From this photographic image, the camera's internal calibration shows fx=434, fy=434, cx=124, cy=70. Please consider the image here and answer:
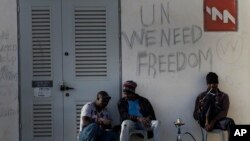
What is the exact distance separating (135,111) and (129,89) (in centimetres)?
38

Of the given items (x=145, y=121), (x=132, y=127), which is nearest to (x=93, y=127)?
(x=132, y=127)

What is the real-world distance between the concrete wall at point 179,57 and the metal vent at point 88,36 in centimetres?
36

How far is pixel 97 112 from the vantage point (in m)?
6.96

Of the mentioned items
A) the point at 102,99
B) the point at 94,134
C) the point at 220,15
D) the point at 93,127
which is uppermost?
the point at 220,15

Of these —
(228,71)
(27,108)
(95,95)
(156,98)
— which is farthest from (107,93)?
(228,71)

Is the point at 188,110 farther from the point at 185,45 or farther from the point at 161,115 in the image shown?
the point at 185,45

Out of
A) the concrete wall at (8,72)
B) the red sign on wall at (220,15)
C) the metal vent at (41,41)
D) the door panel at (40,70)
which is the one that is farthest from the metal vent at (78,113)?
the red sign on wall at (220,15)

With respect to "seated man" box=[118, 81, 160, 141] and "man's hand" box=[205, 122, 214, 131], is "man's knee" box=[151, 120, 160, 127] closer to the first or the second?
"seated man" box=[118, 81, 160, 141]

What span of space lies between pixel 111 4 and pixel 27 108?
2.26 meters

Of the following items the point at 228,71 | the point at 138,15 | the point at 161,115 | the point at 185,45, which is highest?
the point at 138,15

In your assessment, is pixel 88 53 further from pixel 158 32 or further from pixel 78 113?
pixel 158 32

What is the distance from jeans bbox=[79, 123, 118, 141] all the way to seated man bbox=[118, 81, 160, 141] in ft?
1.01

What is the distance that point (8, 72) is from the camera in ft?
23.8

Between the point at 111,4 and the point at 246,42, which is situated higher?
the point at 111,4
